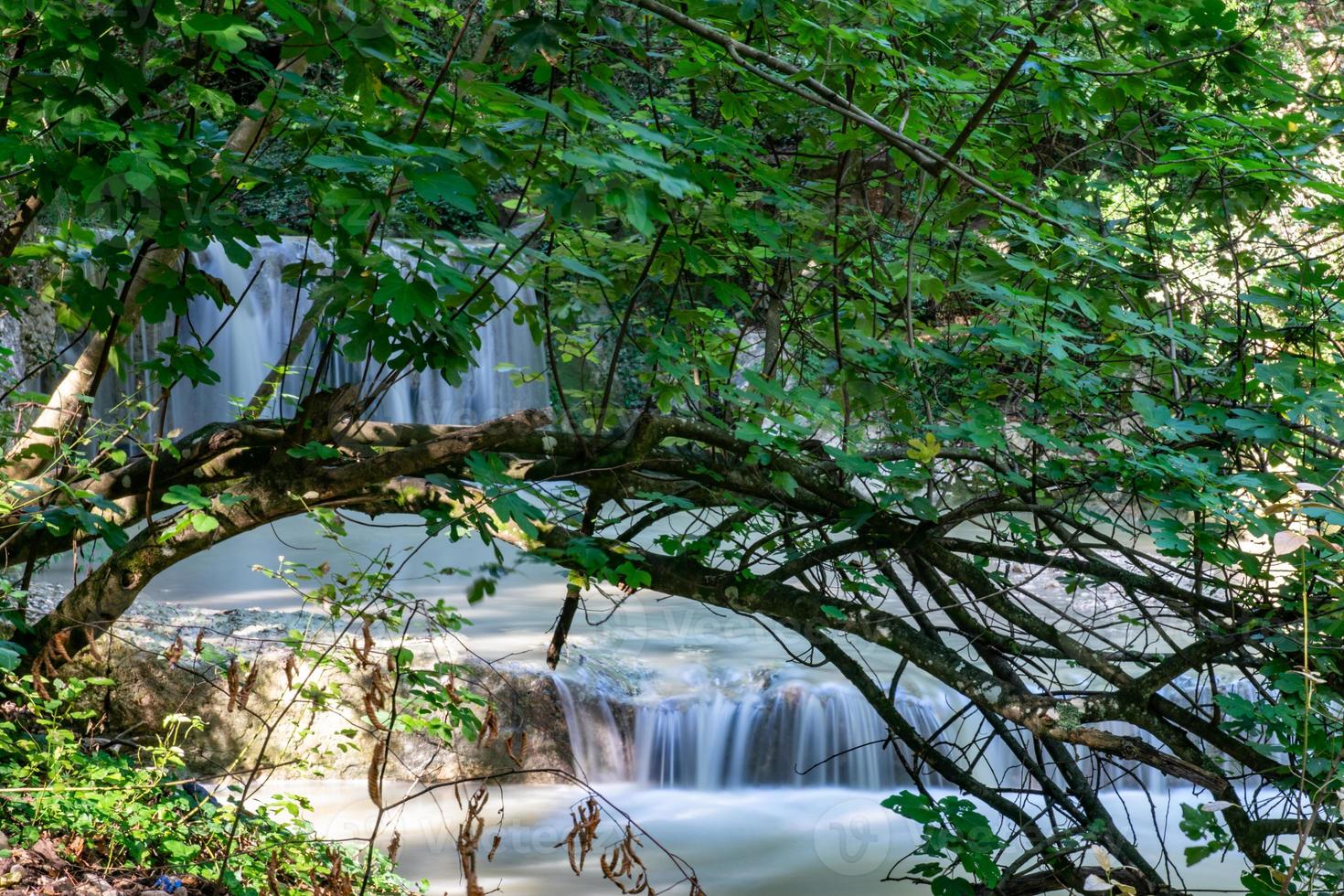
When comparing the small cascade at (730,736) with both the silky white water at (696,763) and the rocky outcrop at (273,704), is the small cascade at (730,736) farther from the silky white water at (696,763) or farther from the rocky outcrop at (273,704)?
the rocky outcrop at (273,704)

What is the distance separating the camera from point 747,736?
25.5ft

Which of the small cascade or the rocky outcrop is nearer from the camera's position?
the rocky outcrop

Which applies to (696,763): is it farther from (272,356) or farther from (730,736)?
(272,356)

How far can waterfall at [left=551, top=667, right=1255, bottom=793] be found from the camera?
7609 mm

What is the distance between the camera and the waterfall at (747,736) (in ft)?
25.0

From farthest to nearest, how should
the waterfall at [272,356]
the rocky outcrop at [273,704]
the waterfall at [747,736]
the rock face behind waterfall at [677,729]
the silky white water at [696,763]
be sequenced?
the waterfall at [272,356]
the waterfall at [747,736]
the rock face behind waterfall at [677,729]
the silky white water at [696,763]
the rocky outcrop at [273,704]

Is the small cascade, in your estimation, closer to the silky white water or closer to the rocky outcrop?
the silky white water

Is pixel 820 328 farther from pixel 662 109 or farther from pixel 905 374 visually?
pixel 662 109

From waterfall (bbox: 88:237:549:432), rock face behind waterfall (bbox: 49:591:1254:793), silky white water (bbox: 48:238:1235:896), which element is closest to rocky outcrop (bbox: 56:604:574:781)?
rock face behind waterfall (bbox: 49:591:1254:793)

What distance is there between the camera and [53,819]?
3.37 m

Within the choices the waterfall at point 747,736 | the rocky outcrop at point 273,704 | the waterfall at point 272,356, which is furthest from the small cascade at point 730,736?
the waterfall at point 272,356

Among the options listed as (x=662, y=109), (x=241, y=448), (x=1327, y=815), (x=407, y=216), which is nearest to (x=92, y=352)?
(x=241, y=448)

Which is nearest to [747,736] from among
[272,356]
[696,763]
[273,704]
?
[696,763]

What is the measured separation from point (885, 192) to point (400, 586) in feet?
19.8
